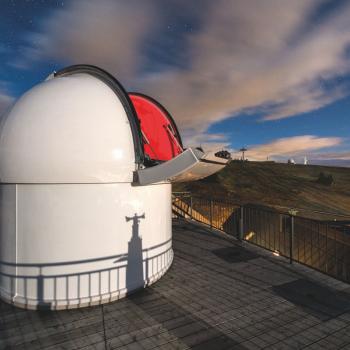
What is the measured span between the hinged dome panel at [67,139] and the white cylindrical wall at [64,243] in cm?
29

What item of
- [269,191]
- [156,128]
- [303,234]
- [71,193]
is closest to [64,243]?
[71,193]

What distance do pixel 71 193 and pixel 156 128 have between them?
146 inches

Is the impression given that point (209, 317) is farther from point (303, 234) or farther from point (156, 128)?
point (303, 234)

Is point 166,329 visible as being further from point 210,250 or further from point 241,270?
point 210,250

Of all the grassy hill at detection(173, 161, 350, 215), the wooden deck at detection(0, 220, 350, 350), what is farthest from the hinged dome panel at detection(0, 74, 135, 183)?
the grassy hill at detection(173, 161, 350, 215)

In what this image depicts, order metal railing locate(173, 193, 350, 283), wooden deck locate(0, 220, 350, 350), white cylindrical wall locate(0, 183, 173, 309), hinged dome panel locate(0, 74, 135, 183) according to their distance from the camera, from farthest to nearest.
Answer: metal railing locate(173, 193, 350, 283) < white cylindrical wall locate(0, 183, 173, 309) < hinged dome panel locate(0, 74, 135, 183) < wooden deck locate(0, 220, 350, 350)

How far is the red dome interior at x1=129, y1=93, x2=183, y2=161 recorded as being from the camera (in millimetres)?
8133

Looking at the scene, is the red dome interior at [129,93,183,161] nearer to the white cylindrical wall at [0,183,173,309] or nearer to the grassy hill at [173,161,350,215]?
the white cylindrical wall at [0,183,173,309]

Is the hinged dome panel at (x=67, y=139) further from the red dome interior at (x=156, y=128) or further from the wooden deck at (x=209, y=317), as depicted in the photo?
the wooden deck at (x=209, y=317)

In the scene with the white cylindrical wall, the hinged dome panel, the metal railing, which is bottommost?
the metal railing

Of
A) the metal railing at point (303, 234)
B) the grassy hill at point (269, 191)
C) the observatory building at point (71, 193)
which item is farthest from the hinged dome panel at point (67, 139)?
the grassy hill at point (269, 191)

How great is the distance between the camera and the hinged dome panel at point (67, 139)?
5867 millimetres

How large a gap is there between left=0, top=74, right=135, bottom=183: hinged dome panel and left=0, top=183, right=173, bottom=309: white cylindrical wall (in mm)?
294

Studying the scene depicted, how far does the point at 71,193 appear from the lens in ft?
19.7
